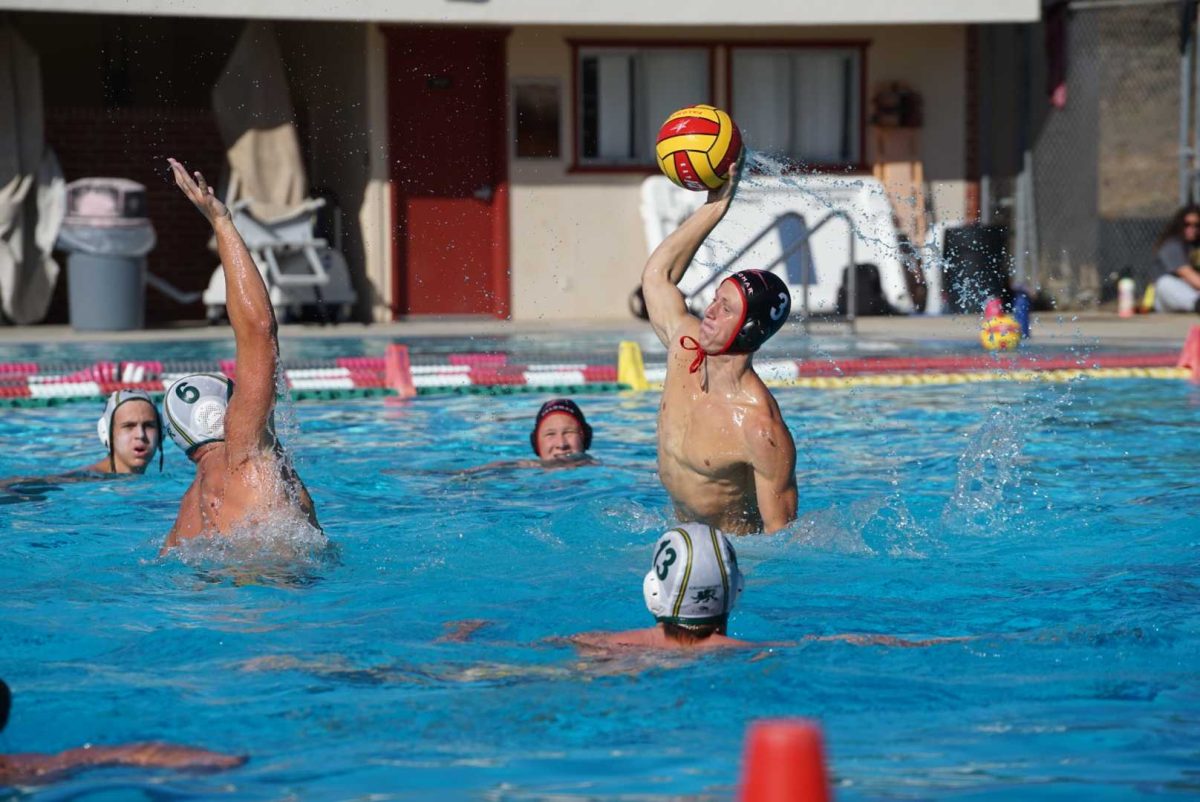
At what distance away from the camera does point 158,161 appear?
17703 millimetres

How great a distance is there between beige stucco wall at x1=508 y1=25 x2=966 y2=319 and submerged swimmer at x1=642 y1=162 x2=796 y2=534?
11.0 meters

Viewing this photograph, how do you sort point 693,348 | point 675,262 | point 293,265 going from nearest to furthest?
point 693,348
point 675,262
point 293,265

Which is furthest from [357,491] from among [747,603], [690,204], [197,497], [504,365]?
→ [690,204]

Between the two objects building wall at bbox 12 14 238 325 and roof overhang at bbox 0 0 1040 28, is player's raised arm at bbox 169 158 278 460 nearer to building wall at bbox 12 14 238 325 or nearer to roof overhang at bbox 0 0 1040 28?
roof overhang at bbox 0 0 1040 28

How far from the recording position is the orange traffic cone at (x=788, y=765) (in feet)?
7.43

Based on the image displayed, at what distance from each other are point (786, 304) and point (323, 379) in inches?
230

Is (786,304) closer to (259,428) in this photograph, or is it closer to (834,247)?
(259,428)

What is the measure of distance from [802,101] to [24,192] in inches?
310

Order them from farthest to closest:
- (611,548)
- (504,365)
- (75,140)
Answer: (75,140) < (504,365) < (611,548)

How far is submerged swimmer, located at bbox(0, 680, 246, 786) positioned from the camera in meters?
3.44

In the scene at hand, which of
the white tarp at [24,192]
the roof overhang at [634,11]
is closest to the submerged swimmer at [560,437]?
the roof overhang at [634,11]

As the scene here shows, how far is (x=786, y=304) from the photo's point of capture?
5328 millimetres

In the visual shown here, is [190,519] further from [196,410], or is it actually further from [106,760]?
[106,760]

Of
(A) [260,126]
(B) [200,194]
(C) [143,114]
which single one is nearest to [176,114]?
(C) [143,114]
